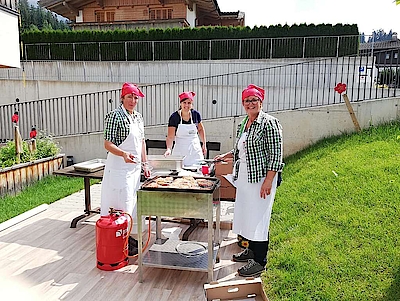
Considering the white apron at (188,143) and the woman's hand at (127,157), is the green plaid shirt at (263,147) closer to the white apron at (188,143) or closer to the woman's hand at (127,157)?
the woman's hand at (127,157)

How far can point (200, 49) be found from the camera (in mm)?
13211

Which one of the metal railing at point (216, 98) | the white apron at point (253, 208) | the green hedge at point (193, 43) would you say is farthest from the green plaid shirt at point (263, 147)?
the green hedge at point (193, 43)

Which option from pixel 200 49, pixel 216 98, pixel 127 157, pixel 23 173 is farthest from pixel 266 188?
pixel 200 49

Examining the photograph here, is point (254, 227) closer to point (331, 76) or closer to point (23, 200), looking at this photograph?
point (23, 200)

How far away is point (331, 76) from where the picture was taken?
406 inches

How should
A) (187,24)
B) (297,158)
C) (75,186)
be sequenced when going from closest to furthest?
(75,186) < (297,158) < (187,24)

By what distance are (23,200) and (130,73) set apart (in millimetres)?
7515

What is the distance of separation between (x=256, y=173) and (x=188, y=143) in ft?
6.30

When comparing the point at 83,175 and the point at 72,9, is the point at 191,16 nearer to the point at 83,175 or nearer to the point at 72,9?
the point at 72,9

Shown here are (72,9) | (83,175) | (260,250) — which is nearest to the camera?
(260,250)

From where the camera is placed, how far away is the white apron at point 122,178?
155 inches

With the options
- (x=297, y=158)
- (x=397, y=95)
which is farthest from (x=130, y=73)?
(x=397, y=95)

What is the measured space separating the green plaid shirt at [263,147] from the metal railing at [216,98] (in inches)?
217

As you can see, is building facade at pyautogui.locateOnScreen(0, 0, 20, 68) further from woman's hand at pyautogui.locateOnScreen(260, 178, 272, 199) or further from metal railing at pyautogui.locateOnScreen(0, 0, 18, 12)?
woman's hand at pyautogui.locateOnScreen(260, 178, 272, 199)
